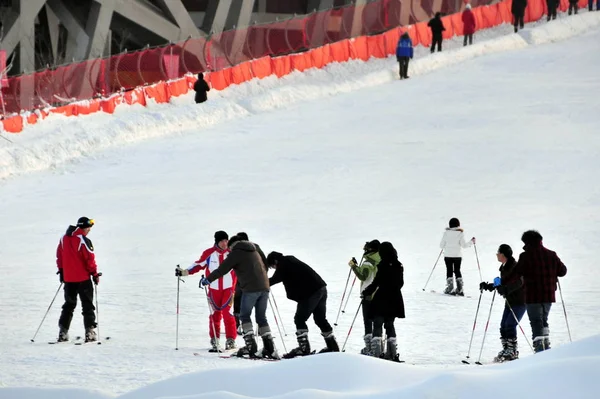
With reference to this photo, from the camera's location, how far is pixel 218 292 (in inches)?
481

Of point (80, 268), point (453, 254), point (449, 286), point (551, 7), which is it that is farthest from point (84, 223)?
point (551, 7)

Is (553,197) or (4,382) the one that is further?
(553,197)

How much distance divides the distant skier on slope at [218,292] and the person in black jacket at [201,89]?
56.0 ft

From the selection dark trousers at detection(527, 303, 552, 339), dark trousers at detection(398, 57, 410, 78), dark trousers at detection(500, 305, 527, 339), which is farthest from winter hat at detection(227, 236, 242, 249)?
dark trousers at detection(398, 57, 410, 78)

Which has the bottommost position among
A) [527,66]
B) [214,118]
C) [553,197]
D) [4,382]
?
[4,382]

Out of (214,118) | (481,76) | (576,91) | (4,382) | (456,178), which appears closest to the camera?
(4,382)

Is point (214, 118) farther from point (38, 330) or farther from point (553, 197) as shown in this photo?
point (38, 330)

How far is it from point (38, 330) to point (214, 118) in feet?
52.0

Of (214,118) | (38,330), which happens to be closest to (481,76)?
(214,118)

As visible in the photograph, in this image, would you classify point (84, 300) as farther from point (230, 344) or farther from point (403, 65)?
point (403, 65)

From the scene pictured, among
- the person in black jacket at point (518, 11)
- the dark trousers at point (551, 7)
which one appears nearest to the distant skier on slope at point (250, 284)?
the person in black jacket at point (518, 11)

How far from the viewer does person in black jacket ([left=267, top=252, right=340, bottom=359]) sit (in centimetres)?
1170

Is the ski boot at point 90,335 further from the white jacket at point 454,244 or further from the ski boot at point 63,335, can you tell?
the white jacket at point 454,244

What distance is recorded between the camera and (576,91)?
3206 centimetres
